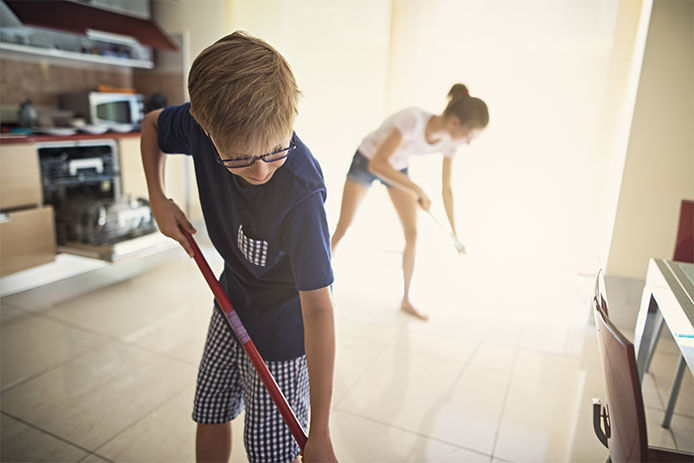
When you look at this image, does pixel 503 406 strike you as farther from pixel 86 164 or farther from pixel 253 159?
pixel 86 164

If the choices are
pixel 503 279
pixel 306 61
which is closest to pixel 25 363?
pixel 306 61

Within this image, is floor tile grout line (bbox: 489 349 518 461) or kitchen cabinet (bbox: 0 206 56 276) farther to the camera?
kitchen cabinet (bbox: 0 206 56 276)

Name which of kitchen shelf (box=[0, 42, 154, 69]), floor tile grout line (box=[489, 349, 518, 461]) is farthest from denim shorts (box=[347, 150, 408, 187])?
kitchen shelf (box=[0, 42, 154, 69])

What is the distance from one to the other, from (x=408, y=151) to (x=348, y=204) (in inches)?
14.7

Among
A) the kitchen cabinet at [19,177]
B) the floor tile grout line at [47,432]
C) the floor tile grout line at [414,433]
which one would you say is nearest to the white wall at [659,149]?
the floor tile grout line at [414,433]

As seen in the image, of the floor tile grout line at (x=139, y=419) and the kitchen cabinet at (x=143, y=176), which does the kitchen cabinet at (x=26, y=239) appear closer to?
the kitchen cabinet at (x=143, y=176)

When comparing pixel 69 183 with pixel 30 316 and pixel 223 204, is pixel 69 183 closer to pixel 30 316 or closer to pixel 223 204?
pixel 30 316

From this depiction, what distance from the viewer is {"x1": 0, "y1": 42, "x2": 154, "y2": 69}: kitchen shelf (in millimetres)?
2515

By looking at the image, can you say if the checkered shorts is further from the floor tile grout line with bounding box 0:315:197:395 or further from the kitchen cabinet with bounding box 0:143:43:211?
the kitchen cabinet with bounding box 0:143:43:211

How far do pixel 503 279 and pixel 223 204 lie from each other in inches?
86.8

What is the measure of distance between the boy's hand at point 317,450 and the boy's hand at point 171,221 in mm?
451

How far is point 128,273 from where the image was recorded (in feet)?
8.59

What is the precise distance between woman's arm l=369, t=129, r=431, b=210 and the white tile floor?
1.99ft

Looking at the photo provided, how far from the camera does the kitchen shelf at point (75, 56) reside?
8.25 ft
